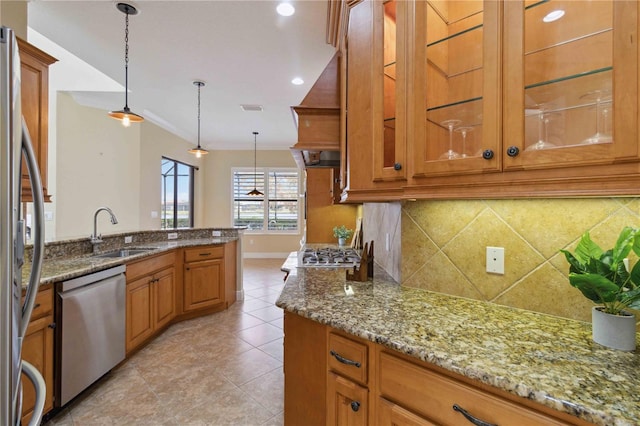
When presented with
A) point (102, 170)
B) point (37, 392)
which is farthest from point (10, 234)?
point (102, 170)

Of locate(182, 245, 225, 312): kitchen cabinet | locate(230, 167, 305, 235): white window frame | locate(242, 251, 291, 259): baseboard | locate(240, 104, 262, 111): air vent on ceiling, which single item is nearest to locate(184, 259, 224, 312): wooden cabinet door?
locate(182, 245, 225, 312): kitchen cabinet

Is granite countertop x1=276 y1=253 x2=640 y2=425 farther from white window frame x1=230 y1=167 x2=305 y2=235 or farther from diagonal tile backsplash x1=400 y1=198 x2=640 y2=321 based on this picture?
white window frame x1=230 y1=167 x2=305 y2=235

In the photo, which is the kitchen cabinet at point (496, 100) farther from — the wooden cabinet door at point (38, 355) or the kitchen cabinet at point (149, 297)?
the kitchen cabinet at point (149, 297)

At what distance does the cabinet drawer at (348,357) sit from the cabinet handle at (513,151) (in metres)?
0.80

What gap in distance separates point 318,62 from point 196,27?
4.29 feet

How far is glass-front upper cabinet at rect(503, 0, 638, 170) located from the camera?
2.53 feet

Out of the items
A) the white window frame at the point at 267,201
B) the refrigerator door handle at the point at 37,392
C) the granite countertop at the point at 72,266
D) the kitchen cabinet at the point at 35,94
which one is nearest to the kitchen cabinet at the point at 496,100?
the refrigerator door handle at the point at 37,392

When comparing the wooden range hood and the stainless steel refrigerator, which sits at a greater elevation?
the wooden range hood

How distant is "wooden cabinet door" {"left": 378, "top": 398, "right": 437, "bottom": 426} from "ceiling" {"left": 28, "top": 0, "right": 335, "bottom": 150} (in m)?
2.75

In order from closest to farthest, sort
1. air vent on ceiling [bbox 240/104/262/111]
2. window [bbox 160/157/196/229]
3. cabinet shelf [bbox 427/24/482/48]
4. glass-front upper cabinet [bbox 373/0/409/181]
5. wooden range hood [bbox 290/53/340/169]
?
1. cabinet shelf [bbox 427/24/482/48]
2. glass-front upper cabinet [bbox 373/0/409/181]
3. wooden range hood [bbox 290/53/340/169]
4. air vent on ceiling [bbox 240/104/262/111]
5. window [bbox 160/157/196/229]

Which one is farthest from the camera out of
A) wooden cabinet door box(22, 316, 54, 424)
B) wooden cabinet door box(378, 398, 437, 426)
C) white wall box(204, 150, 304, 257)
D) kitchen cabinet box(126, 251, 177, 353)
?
white wall box(204, 150, 304, 257)

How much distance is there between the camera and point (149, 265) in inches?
112

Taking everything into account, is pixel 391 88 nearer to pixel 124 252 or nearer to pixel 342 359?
pixel 342 359

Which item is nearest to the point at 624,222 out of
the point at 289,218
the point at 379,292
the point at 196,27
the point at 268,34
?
the point at 379,292
